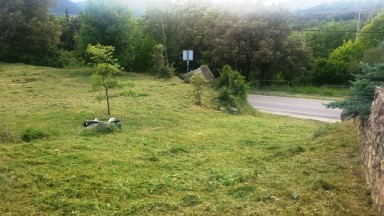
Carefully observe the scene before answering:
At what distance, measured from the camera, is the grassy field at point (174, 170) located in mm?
4496

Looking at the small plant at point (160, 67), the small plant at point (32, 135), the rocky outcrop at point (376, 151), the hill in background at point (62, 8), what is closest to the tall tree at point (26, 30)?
the hill in background at point (62, 8)

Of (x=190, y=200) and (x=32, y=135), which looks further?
(x=32, y=135)

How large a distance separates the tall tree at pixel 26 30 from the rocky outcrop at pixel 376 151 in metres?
23.8

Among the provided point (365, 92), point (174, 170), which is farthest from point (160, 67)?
point (365, 92)

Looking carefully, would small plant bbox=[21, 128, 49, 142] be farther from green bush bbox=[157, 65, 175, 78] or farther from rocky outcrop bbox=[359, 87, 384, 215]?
green bush bbox=[157, 65, 175, 78]

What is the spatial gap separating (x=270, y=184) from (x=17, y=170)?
12.1 ft

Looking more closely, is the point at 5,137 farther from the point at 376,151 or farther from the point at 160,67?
the point at 160,67

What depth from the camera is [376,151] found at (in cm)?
449

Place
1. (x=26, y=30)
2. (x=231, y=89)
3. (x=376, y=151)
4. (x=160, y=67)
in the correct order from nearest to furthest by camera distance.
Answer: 1. (x=376, y=151)
2. (x=231, y=89)
3. (x=160, y=67)
4. (x=26, y=30)

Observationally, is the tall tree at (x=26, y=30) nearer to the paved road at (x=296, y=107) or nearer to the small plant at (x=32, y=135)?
the paved road at (x=296, y=107)

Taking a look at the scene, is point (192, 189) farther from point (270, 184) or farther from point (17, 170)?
point (17, 170)

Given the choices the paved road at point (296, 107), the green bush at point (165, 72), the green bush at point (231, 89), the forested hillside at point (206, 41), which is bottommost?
the paved road at point (296, 107)

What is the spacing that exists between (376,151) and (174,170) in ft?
9.93

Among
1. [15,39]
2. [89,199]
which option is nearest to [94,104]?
[89,199]
